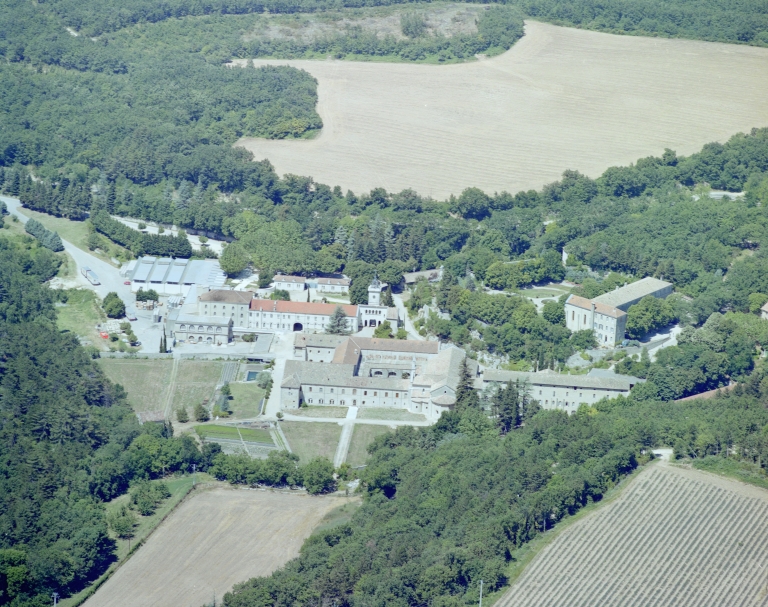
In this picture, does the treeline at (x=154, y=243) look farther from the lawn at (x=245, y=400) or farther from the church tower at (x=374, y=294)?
the lawn at (x=245, y=400)

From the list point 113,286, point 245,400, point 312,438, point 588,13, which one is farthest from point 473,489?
point 588,13

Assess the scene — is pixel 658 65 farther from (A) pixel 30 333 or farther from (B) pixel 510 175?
(A) pixel 30 333

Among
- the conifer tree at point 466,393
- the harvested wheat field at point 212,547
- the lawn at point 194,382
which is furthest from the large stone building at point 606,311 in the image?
the harvested wheat field at point 212,547

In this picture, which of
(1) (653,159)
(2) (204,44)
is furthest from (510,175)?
(2) (204,44)

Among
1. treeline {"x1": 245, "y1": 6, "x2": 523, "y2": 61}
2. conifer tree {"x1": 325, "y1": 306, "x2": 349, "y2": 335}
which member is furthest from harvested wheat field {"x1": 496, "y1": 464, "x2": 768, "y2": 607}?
treeline {"x1": 245, "y1": 6, "x2": 523, "y2": 61}

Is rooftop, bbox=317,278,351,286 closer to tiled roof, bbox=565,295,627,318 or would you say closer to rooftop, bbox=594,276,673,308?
tiled roof, bbox=565,295,627,318

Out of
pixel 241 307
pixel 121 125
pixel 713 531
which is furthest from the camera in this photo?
pixel 121 125
